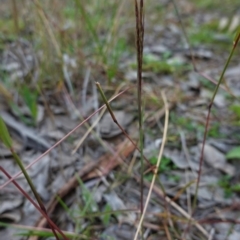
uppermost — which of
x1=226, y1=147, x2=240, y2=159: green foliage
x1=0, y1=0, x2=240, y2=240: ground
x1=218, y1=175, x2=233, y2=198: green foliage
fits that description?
x1=0, y1=0, x2=240, y2=240: ground

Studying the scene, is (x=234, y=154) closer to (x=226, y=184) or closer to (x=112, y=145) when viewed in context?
(x=226, y=184)

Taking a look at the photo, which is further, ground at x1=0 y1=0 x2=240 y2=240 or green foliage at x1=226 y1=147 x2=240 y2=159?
green foliage at x1=226 y1=147 x2=240 y2=159

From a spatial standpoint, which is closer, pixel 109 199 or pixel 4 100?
pixel 109 199

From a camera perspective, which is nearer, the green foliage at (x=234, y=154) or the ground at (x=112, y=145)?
the ground at (x=112, y=145)

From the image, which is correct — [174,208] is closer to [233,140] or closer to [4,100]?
[233,140]

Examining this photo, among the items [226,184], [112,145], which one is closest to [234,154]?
[226,184]

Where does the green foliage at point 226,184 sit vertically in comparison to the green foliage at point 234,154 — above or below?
below

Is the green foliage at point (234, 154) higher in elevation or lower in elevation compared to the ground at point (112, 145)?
lower

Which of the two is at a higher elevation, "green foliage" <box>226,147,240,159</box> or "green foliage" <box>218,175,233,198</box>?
"green foliage" <box>226,147,240,159</box>

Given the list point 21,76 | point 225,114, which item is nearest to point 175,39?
point 225,114

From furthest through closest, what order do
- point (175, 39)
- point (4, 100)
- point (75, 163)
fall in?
1. point (175, 39)
2. point (4, 100)
3. point (75, 163)

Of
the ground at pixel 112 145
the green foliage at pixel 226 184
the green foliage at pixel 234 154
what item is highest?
the ground at pixel 112 145
